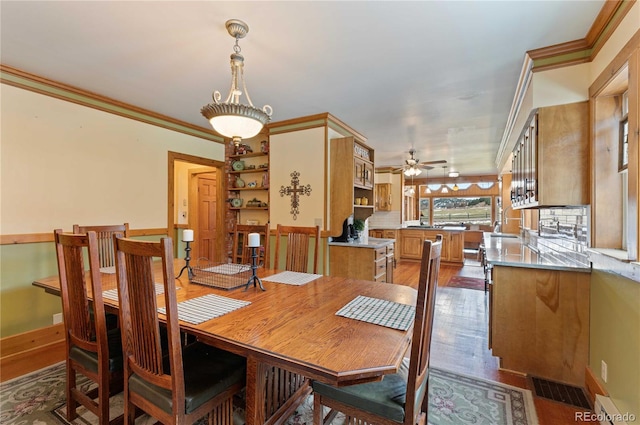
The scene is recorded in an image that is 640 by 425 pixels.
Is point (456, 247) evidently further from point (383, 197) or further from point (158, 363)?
point (158, 363)

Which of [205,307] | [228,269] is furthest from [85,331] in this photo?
[228,269]

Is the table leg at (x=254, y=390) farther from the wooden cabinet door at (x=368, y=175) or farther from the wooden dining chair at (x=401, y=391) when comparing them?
the wooden cabinet door at (x=368, y=175)

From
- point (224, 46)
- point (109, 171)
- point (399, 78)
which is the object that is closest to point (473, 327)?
→ point (399, 78)

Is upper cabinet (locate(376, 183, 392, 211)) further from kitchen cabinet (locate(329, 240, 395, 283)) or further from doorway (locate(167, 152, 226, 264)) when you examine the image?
doorway (locate(167, 152, 226, 264))

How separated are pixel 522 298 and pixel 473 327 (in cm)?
109

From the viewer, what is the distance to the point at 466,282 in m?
5.12

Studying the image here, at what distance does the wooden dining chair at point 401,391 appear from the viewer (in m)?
1.05

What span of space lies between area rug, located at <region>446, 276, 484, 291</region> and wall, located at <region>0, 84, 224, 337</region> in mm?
4918

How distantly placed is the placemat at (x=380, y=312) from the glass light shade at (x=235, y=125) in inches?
53.5

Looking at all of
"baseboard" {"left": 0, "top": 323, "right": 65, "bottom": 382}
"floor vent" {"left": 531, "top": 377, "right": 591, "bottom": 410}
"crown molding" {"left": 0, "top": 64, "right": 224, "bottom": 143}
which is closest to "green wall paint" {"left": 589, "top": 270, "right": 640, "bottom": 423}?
"floor vent" {"left": 531, "top": 377, "right": 591, "bottom": 410}

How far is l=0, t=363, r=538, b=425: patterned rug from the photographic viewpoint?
1741mm

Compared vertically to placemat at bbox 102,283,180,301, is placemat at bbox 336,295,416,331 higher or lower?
lower

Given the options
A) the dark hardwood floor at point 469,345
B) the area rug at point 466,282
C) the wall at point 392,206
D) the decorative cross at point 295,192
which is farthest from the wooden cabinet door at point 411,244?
the decorative cross at point 295,192

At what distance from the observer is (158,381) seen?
3.96ft
